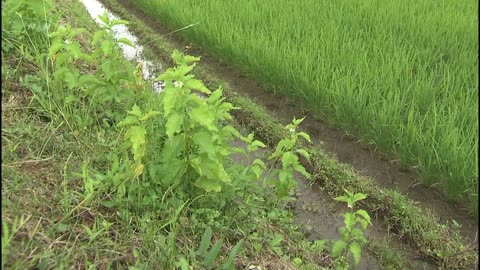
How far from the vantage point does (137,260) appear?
157cm

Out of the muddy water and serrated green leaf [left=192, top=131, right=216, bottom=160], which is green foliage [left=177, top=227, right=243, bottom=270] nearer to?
serrated green leaf [left=192, top=131, right=216, bottom=160]

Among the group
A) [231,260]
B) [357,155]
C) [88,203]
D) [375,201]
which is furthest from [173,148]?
[357,155]

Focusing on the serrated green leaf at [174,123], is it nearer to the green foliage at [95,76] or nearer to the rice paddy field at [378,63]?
the green foliage at [95,76]

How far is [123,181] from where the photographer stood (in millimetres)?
1812

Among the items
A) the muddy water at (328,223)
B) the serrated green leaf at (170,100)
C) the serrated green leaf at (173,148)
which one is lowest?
the muddy water at (328,223)

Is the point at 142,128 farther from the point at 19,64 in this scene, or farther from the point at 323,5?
the point at 323,5

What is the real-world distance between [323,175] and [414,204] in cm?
60

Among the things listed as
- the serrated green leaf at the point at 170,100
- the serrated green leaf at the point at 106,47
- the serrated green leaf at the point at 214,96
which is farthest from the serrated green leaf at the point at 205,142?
the serrated green leaf at the point at 106,47

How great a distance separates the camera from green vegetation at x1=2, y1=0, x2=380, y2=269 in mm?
1587

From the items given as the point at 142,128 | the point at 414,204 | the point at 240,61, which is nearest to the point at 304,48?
the point at 240,61

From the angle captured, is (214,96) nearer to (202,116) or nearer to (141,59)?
(202,116)

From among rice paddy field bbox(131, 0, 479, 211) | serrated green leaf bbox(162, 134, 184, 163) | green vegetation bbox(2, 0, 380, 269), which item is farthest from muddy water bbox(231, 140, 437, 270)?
serrated green leaf bbox(162, 134, 184, 163)

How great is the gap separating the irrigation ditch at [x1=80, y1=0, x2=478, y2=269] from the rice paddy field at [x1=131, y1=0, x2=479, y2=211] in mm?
104

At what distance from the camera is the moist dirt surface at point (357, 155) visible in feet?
8.14
